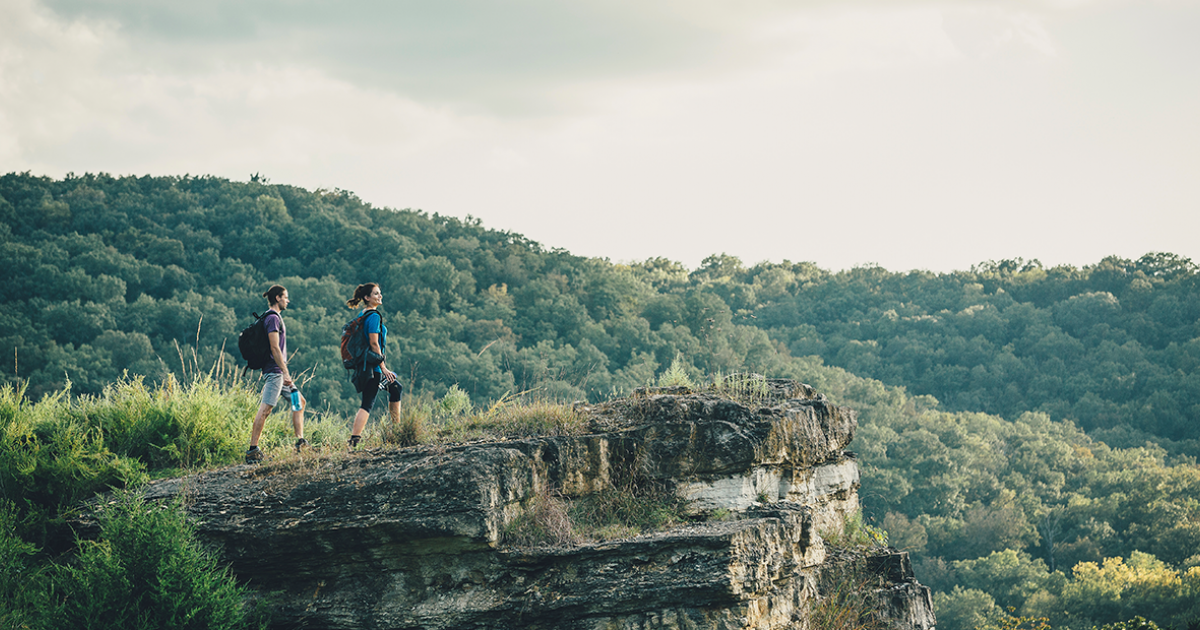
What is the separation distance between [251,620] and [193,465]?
2754 mm

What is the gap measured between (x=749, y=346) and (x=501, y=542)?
178 ft

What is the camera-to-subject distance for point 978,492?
2126 inches

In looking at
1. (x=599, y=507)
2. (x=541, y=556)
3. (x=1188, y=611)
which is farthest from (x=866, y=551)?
(x=1188, y=611)

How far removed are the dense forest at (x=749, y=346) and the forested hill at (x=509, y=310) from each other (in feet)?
0.60

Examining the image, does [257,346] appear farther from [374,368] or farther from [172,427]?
[172,427]

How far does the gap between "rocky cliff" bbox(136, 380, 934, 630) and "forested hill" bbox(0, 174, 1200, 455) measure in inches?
800

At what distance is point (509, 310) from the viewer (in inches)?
2159

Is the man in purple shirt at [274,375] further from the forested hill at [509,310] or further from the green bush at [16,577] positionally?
the forested hill at [509,310]

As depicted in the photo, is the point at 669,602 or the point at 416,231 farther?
the point at 416,231

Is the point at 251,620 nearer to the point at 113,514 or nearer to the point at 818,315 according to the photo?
the point at 113,514

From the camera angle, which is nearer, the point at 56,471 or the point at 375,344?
the point at 375,344

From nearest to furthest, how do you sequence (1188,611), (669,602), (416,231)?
(669,602)
(1188,611)
(416,231)

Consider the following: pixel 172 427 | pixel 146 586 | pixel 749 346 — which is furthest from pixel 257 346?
pixel 749 346

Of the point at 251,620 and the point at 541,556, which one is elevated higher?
the point at 541,556
